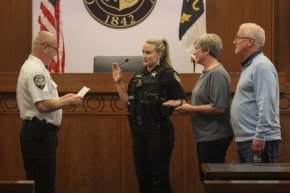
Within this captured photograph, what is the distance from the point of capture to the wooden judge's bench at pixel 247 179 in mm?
2303

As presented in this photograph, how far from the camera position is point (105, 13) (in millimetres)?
6883

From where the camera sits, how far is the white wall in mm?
6930

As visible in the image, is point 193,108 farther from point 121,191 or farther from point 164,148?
point 121,191

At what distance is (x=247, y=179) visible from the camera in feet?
8.79

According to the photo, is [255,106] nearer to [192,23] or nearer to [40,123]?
[40,123]

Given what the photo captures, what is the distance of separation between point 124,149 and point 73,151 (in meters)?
0.43

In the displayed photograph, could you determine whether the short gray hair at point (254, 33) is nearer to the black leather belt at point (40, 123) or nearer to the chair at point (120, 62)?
the black leather belt at point (40, 123)

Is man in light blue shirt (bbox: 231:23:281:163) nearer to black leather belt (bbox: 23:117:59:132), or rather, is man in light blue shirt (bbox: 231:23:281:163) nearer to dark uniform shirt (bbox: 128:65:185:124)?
dark uniform shirt (bbox: 128:65:185:124)

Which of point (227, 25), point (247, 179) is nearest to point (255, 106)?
point (247, 179)

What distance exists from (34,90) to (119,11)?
3351mm

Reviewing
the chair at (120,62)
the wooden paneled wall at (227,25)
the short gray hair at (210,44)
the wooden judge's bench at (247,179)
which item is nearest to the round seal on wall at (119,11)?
the wooden paneled wall at (227,25)

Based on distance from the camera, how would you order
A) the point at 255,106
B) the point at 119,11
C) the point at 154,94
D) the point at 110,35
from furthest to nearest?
1. the point at 110,35
2. the point at 119,11
3. the point at 154,94
4. the point at 255,106

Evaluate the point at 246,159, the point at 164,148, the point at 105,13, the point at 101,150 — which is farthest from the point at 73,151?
the point at 105,13

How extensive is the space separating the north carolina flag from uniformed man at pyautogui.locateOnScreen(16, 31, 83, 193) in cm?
283
